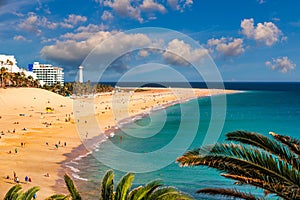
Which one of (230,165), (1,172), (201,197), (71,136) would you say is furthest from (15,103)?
(230,165)

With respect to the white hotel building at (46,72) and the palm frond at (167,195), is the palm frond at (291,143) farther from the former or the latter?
the white hotel building at (46,72)

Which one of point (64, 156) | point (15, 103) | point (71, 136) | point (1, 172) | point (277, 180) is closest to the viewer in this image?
point (277, 180)

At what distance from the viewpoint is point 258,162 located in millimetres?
6281

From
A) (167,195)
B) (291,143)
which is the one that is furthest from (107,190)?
(291,143)

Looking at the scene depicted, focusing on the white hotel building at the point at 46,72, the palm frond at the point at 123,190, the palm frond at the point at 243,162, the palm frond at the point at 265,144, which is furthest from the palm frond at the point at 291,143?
the white hotel building at the point at 46,72

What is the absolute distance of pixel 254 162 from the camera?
20.7 ft

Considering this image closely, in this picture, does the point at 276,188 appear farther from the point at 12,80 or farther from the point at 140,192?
the point at 12,80

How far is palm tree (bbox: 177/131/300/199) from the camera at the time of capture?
6.11 metres

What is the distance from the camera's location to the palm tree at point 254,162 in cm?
611

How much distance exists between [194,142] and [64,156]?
58.0ft

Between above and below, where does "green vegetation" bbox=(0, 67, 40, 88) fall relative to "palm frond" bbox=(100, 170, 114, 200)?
above

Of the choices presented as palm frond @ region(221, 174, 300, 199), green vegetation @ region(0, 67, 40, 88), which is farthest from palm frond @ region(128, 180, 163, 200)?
green vegetation @ region(0, 67, 40, 88)

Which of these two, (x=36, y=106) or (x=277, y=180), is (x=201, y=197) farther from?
(x=36, y=106)

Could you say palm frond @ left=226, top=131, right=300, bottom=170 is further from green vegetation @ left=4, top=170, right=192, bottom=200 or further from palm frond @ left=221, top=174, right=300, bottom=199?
green vegetation @ left=4, top=170, right=192, bottom=200
